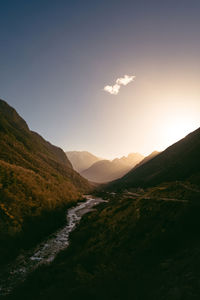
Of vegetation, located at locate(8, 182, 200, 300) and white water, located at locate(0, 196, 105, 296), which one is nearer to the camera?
vegetation, located at locate(8, 182, 200, 300)

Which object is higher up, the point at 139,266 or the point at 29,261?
the point at 139,266

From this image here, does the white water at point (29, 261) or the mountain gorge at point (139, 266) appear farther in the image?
the white water at point (29, 261)

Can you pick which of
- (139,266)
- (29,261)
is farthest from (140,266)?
(29,261)

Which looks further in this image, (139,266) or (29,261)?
(29,261)

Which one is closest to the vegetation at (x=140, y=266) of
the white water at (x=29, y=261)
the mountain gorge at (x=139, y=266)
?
the mountain gorge at (x=139, y=266)

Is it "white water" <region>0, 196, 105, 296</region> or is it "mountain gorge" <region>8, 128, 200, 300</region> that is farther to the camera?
"white water" <region>0, 196, 105, 296</region>

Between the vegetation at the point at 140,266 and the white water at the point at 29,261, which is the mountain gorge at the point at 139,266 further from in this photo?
the white water at the point at 29,261

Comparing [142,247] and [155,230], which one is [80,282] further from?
[155,230]

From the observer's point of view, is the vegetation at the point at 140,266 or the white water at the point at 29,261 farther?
the white water at the point at 29,261

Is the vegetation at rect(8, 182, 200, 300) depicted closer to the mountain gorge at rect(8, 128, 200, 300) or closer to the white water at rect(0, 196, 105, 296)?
the mountain gorge at rect(8, 128, 200, 300)

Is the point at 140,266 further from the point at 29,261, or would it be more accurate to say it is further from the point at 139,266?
the point at 29,261

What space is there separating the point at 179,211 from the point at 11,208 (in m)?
22.2

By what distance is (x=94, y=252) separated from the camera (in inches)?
509

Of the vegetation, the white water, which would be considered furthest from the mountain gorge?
the white water
